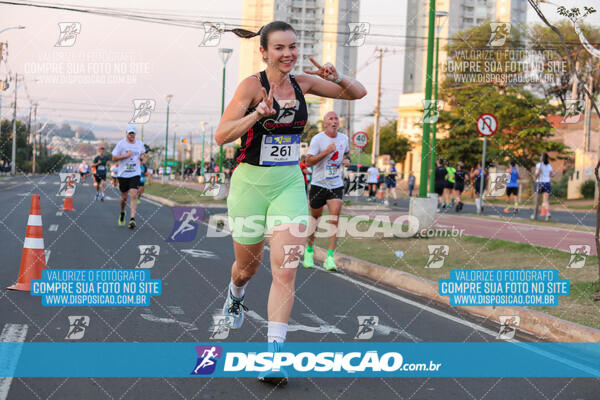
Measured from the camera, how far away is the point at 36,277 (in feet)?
22.5

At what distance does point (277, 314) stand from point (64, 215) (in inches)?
547

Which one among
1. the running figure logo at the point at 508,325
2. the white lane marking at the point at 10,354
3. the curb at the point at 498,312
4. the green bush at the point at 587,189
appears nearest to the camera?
the white lane marking at the point at 10,354

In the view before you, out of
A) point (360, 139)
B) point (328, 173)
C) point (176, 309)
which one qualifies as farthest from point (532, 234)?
point (176, 309)

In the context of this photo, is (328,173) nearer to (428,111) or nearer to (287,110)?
(428,111)

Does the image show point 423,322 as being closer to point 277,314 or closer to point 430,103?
point 277,314

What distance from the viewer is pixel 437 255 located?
10.2m

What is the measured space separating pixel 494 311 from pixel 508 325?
0.32m

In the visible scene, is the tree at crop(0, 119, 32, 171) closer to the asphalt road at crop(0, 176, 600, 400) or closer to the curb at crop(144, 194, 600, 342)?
the asphalt road at crop(0, 176, 600, 400)

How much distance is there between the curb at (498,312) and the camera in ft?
18.3

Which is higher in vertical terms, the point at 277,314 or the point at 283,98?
the point at 283,98

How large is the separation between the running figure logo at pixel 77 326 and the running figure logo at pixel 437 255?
5055 mm

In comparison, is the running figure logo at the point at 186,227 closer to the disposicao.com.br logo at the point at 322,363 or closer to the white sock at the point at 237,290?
the white sock at the point at 237,290

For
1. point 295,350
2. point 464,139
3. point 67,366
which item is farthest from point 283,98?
point 464,139

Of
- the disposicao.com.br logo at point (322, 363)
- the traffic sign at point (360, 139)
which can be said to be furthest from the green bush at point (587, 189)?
the disposicao.com.br logo at point (322, 363)
